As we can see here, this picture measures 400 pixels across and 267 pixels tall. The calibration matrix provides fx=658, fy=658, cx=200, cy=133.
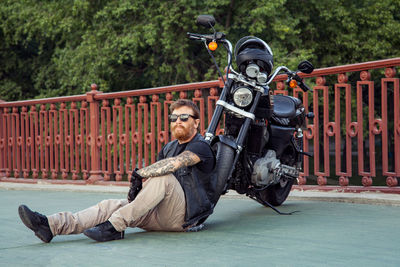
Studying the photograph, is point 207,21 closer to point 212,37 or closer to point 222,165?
point 212,37

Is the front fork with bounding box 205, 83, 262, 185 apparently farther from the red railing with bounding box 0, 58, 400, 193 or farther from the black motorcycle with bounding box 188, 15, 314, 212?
the red railing with bounding box 0, 58, 400, 193

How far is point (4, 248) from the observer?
4020 mm

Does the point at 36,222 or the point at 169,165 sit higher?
the point at 169,165

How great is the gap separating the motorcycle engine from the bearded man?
0.52 m

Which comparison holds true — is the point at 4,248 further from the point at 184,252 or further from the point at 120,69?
the point at 120,69

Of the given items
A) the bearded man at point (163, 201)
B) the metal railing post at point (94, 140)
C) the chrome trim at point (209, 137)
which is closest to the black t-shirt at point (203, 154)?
the bearded man at point (163, 201)

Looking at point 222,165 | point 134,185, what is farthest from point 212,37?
point 134,185

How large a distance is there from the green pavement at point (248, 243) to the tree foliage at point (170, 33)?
12550 millimetres

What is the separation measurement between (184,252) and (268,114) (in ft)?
5.17

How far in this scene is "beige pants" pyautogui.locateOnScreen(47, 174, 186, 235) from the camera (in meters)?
4.04

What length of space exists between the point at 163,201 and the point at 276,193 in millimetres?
1665

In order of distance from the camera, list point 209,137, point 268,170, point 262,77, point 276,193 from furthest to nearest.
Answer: point 276,193, point 268,170, point 262,77, point 209,137

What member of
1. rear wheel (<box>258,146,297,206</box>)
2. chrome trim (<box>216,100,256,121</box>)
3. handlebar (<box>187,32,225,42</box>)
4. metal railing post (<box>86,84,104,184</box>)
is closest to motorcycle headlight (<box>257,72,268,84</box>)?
chrome trim (<box>216,100,256,121</box>)

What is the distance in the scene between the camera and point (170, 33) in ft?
62.2
